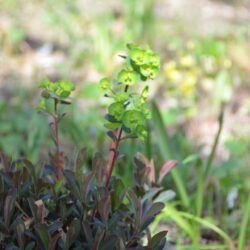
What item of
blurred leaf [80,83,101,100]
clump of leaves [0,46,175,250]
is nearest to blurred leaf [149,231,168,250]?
clump of leaves [0,46,175,250]

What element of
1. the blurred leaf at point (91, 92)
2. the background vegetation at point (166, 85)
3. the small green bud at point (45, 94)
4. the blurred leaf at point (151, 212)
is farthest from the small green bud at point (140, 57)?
the blurred leaf at point (91, 92)

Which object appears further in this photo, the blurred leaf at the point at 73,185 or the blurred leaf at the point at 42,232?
the blurred leaf at the point at 73,185

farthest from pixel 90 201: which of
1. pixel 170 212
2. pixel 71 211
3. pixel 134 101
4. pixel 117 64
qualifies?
pixel 117 64

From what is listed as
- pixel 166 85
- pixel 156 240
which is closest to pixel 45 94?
pixel 156 240

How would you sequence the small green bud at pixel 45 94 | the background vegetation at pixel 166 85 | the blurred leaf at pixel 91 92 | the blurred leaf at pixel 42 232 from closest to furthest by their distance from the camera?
the blurred leaf at pixel 42 232 < the small green bud at pixel 45 94 < the background vegetation at pixel 166 85 < the blurred leaf at pixel 91 92

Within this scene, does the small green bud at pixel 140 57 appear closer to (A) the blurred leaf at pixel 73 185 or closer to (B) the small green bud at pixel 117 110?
(B) the small green bud at pixel 117 110

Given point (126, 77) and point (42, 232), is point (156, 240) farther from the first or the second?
point (126, 77)

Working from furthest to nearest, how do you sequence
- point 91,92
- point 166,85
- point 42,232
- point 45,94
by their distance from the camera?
1. point 166,85
2. point 91,92
3. point 45,94
4. point 42,232
